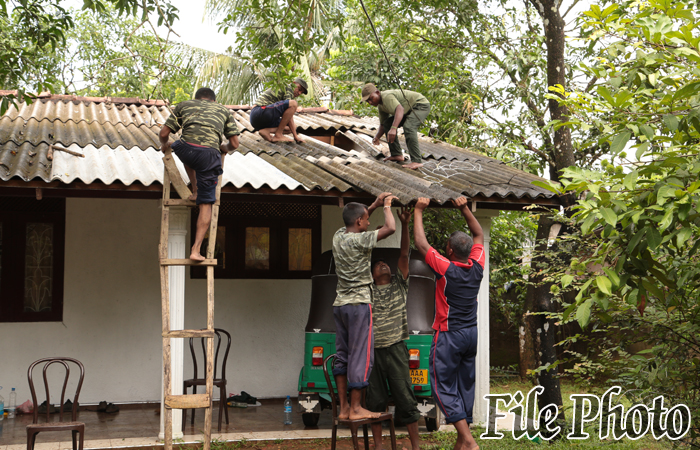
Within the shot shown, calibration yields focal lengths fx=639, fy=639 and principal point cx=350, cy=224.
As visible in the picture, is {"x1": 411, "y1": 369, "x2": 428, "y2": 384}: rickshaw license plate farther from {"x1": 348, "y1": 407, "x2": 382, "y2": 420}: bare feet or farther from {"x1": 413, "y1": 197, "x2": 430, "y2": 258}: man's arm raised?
{"x1": 413, "y1": 197, "x2": 430, "y2": 258}: man's arm raised

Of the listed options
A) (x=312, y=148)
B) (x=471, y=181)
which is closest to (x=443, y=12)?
(x=312, y=148)

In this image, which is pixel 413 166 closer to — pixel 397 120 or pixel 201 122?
pixel 397 120

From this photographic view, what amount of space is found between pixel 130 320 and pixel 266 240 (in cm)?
217

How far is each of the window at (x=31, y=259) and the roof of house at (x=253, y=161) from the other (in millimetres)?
1114

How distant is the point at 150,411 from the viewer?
827cm

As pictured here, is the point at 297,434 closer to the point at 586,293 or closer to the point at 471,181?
the point at 471,181

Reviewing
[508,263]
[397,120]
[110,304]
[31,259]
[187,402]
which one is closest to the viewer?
[187,402]

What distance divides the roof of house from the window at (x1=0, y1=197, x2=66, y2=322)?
111cm

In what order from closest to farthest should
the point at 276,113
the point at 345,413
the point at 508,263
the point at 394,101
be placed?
the point at 345,413, the point at 394,101, the point at 276,113, the point at 508,263

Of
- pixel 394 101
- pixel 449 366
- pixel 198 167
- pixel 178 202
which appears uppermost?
pixel 394 101

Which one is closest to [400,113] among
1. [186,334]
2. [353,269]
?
[353,269]

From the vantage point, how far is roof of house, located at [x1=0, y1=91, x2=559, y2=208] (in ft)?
21.2

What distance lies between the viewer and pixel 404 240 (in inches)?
232

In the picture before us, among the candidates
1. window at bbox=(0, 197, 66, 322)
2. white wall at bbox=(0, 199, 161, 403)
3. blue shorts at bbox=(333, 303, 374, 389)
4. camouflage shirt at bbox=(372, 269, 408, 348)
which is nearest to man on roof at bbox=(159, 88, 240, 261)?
blue shorts at bbox=(333, 303, 374, 389)
